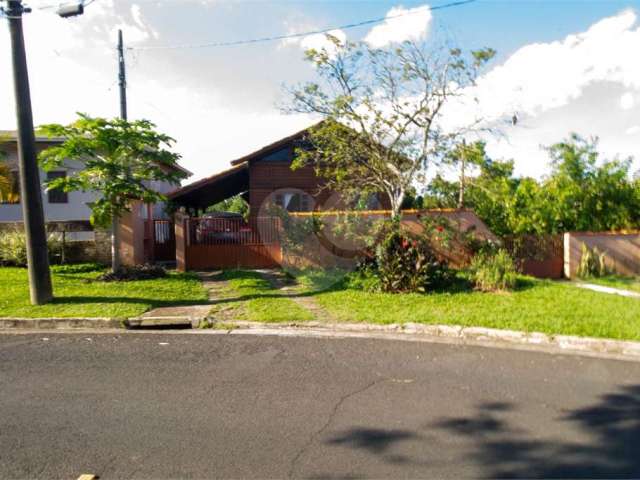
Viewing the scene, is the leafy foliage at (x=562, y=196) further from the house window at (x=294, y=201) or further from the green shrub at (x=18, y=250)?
the green shrub at (x=18, y=250)

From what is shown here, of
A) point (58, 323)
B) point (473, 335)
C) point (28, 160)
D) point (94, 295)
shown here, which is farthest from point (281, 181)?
point (473, 335)

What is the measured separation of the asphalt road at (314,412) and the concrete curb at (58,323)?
112 cm

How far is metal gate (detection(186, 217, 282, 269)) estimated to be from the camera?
12.5 m

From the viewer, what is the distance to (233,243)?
12578mm

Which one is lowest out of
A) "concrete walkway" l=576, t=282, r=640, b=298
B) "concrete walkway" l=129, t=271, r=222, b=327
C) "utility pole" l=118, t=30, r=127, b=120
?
"concrete walkway" l=576, t=282, r=640, b=298

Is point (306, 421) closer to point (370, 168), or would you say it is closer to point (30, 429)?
point (30, 429)

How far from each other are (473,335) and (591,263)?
6.49m

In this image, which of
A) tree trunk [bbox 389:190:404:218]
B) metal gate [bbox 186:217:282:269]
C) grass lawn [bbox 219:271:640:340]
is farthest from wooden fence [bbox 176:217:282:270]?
tree trunk [bbox 389:190:404:218]

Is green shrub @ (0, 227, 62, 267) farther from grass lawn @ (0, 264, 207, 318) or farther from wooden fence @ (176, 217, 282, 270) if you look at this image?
wooden fence @ (176, 217, 282, 270)

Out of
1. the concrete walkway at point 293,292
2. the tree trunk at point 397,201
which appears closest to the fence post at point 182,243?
the concrete walkway at point 293,292

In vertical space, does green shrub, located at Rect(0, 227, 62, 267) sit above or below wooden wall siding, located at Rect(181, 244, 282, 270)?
above

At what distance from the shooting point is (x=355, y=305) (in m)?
7.77

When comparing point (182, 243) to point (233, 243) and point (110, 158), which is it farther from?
point (110, 158)

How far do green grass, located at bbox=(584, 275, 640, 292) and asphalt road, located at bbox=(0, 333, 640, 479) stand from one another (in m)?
5.34
